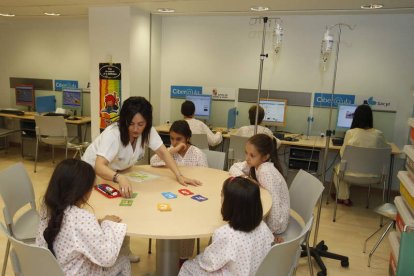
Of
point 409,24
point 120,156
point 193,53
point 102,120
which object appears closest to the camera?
point 120,156

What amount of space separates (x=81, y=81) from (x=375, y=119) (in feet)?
15.0

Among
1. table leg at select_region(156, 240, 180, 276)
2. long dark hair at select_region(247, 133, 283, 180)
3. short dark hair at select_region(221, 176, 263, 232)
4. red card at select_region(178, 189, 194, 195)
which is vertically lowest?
table leg at select_region(156, 240, 180, 276)

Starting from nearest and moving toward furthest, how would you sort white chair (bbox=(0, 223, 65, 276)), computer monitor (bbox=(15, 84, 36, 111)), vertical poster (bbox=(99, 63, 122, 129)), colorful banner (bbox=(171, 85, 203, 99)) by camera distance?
white chair (bbox=(0, 223, 65, 276)), vertical poster (bbox=(99, 63, 122, 129)), colorful banner (bbox=(171, 85, 203, 99)), computer monitor (bbox=(15, 84, 36, 111))

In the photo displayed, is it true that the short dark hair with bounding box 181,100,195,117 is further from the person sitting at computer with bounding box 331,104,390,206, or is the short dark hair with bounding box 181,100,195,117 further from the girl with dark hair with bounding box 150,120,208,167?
the person sitting at computer with bounding box 331,104,390,206

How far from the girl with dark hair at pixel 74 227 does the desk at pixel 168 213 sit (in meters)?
0.15

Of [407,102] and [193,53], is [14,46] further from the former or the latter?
[407,102]

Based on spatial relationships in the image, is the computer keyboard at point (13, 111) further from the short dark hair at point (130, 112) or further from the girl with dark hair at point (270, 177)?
the girl with dark hair at point (270, 177)

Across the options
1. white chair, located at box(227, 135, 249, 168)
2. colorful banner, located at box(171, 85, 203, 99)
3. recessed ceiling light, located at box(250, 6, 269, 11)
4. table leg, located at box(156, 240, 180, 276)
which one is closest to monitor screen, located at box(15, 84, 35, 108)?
colorful banner, located at box(171, 85, 203, 99)

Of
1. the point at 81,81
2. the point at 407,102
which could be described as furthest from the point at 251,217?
the point at 81,81

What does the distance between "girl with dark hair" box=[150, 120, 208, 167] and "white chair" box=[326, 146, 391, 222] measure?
173cm

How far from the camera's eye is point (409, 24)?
4363 mm

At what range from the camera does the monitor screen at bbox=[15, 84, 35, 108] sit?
6.08 metres

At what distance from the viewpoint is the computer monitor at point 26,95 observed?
608 cm

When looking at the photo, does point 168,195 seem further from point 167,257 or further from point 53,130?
point 53,130
